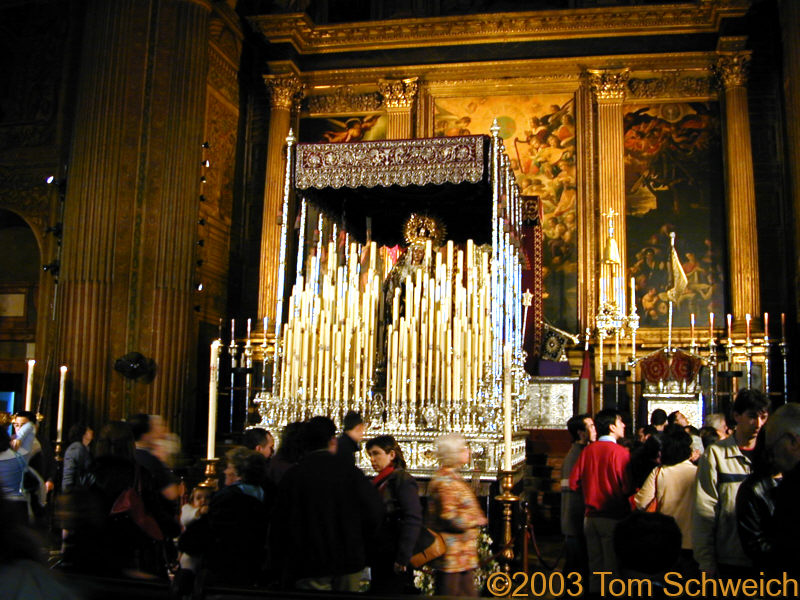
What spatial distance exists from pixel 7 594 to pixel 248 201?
1476 cm

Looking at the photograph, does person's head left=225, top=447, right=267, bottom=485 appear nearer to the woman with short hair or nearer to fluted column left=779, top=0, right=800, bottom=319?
Result: the woman with short hair

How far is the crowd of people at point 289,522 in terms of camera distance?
3.71 meters

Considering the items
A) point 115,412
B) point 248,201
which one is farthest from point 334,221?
point 248,201

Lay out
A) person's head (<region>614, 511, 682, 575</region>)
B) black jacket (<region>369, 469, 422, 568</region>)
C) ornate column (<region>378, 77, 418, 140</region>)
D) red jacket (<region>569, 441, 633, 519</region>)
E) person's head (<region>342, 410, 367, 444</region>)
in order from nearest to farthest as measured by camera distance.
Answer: person's head (<region>614, 511, 682, 575</region>) < black jacket (<region>369, 469, 422, 568</region>) < person's head (<region>342, 410, 367, 444</region>) < red jacket (<region>569, 441, 633, 519</region>) < ornate column (<region>378, 77, 418, 140</region>)

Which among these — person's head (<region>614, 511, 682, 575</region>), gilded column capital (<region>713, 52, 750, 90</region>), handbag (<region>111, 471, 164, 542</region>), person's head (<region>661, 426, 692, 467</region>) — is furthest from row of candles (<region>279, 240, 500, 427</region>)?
gilded column capital (<region>713, 52, 750, 90</region>)

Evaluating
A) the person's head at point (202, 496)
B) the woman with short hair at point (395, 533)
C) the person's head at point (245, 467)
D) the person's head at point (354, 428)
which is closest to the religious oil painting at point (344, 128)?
the person's head at point (354, 428)

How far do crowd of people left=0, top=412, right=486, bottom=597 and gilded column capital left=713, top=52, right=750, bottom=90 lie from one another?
40.0 feet

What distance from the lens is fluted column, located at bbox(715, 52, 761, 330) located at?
13.9 m

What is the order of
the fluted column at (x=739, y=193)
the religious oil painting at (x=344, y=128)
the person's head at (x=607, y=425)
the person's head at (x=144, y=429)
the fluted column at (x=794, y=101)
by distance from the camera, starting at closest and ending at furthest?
the person's head at (x=144, y=429), the person's head at (x=607, y=425), the fluted column at (x=794, y=101), the fluted column at (x=739, y=193), the religious oil painting at (x=344, y=128)

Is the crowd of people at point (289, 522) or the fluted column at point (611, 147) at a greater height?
the fluted column at point (611, 147)

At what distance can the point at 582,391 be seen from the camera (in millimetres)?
12930

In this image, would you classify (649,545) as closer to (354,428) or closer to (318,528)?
(318,528)

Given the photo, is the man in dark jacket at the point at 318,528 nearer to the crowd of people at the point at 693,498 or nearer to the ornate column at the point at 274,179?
the crowd of people at the point at 693,498

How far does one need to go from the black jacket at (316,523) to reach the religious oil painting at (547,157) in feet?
36.9
